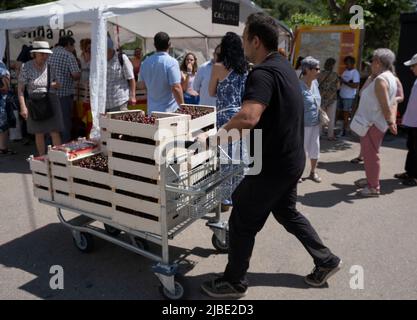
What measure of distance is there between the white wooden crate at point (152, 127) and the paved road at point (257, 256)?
1.10 meters

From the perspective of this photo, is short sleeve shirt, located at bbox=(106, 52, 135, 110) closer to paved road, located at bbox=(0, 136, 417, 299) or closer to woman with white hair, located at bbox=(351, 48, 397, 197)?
paved road, located at bbox=(0, 136, 417, 299)

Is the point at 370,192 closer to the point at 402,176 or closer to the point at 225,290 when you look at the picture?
the point at 402,176

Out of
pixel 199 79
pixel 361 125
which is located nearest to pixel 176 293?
pixel 199 79

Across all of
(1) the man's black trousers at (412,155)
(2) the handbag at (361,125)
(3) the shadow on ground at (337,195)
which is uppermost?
(2) the handbag at (361,125)

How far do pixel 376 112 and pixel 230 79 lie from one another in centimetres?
199

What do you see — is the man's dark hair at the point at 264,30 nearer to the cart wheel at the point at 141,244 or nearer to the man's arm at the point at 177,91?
the cart wheel at the point at 141,244

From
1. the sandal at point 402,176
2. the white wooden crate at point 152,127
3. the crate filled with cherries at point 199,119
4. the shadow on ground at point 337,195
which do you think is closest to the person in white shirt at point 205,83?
the shadow on ground at point 337,195

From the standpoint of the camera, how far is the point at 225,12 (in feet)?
24.9

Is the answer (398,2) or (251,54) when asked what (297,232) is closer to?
(251,54)

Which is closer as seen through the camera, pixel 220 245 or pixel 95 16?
pixel 220 245

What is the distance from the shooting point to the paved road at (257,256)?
3186 millimetres

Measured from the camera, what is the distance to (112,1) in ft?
21.0

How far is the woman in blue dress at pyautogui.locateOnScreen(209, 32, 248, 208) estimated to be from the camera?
4.22m

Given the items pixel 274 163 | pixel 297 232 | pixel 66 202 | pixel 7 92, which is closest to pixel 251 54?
pixel 274 163
